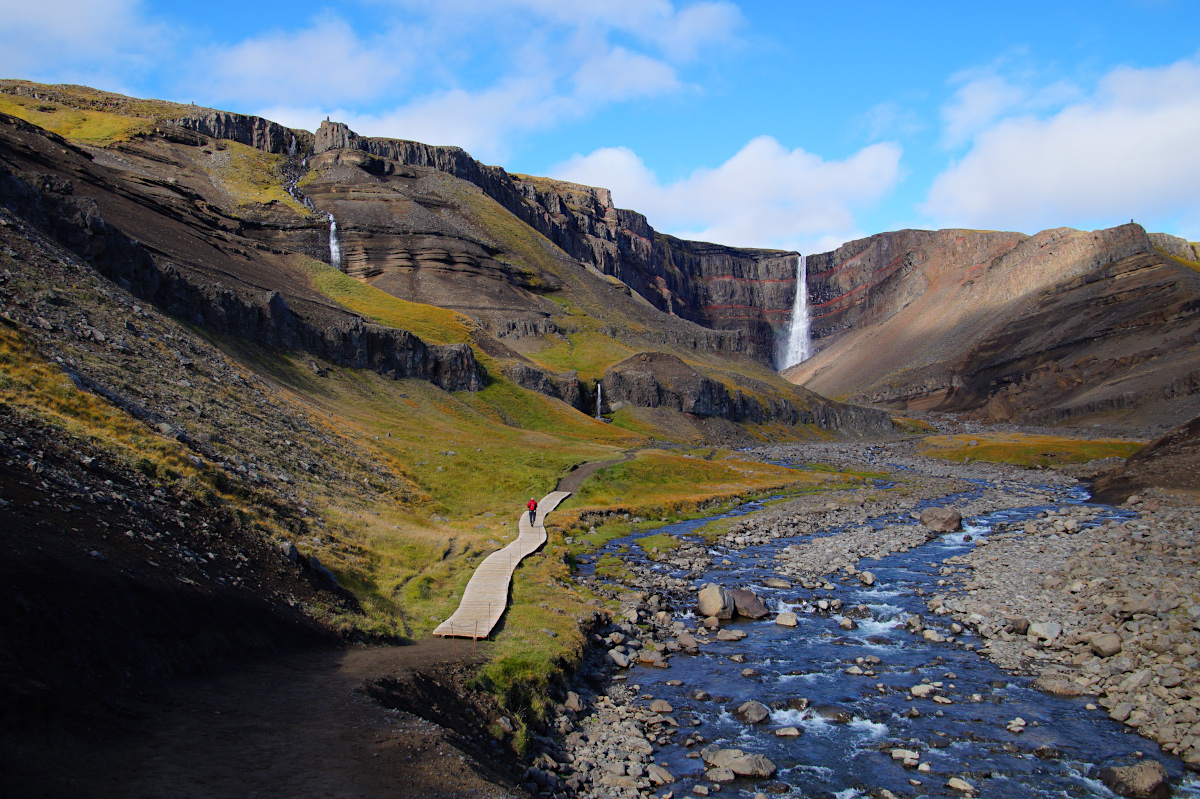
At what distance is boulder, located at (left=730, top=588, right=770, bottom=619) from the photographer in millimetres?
28375

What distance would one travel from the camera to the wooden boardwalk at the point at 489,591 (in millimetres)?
21984

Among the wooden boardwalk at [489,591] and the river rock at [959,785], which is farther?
the wooden boardwalk at [489,591]

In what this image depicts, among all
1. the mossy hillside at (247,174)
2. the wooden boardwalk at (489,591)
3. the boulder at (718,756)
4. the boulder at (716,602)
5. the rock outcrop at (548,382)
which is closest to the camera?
the boulder at (718,756)

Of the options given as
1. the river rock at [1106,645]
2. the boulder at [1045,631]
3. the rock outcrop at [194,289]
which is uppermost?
the rock outcrop at [194,289]

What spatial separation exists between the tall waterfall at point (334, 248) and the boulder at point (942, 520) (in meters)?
130

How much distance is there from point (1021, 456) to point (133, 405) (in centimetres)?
10276

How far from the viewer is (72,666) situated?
1127 centimetres

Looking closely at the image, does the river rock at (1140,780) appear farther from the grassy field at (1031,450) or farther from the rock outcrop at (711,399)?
the rock outcrop at (711,399)

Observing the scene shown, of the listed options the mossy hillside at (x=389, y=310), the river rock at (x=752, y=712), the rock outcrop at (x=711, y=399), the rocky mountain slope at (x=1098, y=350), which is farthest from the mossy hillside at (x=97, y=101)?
the rocky mountain slope at (x=1098, y=350)

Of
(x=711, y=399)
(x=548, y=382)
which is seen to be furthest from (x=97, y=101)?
(x=711, y=399)

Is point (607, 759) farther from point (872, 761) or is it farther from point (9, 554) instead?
point (9, 554)

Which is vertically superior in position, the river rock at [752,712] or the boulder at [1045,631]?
the boulder at [1045,631]

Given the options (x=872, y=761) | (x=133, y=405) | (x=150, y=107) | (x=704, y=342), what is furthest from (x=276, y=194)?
(x=872, y=761)

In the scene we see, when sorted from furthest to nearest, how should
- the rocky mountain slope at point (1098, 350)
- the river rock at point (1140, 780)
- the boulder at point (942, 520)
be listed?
the rocky mountain slope at point (1098, 350), the boulder at point (942, 520), the river rock at point (1140, 780)
